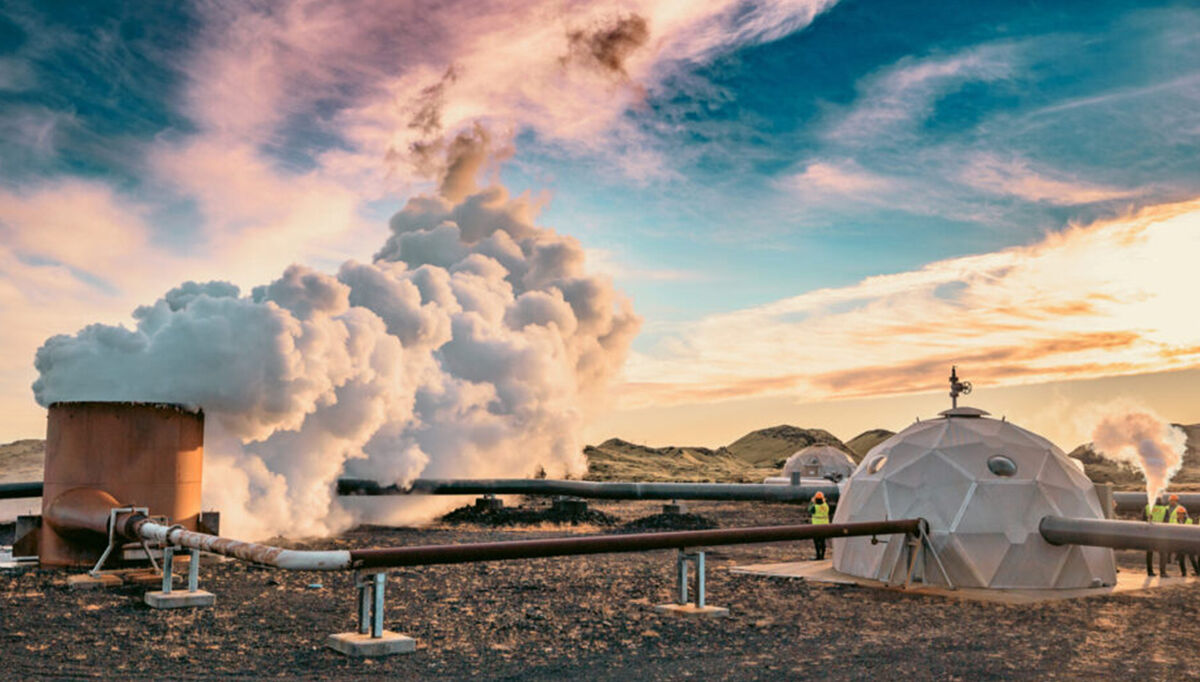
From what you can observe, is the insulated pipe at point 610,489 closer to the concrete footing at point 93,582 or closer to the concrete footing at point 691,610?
the concrete footing at point 93,582

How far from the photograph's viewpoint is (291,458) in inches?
1411

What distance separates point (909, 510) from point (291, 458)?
2407cm

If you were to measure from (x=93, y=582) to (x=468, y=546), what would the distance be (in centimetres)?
1028

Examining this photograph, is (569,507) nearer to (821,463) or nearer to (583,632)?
(821,463)

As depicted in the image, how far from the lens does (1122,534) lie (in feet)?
60.5

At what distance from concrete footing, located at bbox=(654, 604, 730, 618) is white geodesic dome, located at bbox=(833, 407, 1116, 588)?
5926 millimetres

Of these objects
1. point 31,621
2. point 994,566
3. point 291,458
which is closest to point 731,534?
point 994,566

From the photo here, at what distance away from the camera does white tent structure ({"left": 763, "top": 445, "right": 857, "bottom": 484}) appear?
58.6 m

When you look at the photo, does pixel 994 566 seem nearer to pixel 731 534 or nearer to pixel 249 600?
pixel 731 534

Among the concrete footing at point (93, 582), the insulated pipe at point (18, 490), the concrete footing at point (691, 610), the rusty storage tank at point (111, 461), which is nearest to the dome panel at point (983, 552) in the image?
the concrete footing at point (691, 610)

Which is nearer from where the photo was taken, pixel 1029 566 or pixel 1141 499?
pixel 1029 566

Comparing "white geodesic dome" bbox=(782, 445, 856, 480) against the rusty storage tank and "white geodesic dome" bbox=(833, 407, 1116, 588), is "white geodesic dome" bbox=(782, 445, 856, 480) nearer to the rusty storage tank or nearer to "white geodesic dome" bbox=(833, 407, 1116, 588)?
"white geodesic dome" bbox=(833, 407, 1116, 588)

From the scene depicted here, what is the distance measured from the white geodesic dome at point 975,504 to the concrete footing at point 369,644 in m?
11.7

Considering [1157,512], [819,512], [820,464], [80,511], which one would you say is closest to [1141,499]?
[1157,512]
